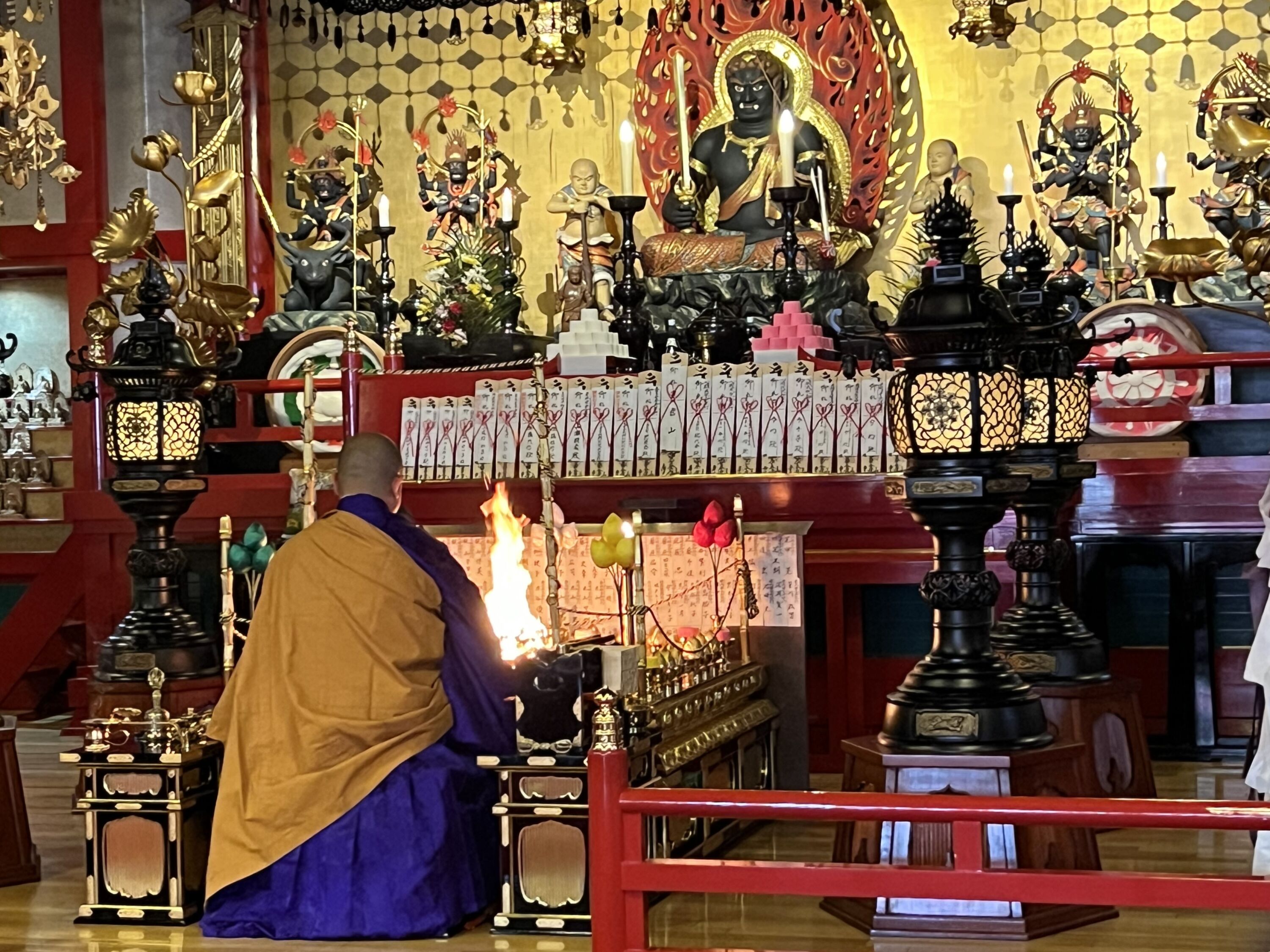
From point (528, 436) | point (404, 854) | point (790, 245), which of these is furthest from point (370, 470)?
point (790, 245)

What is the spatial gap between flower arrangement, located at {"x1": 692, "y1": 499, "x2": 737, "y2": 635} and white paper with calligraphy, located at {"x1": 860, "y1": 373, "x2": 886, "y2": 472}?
73 centimetres

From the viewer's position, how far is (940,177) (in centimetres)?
976

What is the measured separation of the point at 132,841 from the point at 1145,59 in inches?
294

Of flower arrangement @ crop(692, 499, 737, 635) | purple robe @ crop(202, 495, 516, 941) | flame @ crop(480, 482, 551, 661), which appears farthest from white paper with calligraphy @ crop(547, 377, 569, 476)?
purple robe @ crop(202, 495, 516, 941)

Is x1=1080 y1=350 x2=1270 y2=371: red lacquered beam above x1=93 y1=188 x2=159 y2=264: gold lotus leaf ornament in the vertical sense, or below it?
below

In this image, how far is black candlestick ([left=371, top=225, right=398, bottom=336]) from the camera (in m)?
8.80

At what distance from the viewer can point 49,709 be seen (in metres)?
8.72

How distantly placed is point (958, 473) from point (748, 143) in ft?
A: 20.8

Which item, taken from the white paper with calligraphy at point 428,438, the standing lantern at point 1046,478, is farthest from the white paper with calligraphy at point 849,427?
the white paper with calligraphy at point 428,438

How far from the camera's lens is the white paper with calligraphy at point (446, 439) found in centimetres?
689

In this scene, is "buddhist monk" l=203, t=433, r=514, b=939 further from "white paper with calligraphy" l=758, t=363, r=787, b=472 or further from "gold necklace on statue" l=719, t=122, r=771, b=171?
"gold necklace on statue" l=719, t=122, r=771, b=171

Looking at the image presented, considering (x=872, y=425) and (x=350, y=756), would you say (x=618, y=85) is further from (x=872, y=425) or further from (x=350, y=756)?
(x=350, y=756)

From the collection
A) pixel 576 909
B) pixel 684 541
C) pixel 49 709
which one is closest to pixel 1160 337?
pixel 684 541

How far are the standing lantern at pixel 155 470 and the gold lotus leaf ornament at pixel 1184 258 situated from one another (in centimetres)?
287
